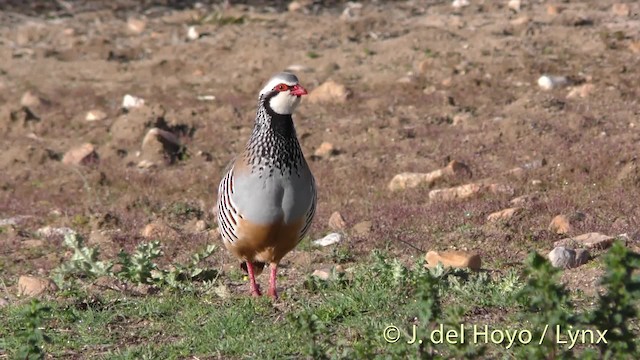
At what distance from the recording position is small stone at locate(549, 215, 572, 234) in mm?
8289

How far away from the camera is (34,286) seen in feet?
24.0

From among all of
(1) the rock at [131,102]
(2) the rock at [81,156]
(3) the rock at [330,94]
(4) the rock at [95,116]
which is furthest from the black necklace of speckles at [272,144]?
(1) the rock at [131,102]

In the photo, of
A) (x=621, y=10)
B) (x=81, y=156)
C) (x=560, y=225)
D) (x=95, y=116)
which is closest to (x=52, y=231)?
(x=81, y=156)

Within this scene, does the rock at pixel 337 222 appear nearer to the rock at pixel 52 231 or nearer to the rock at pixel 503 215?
the rock at pixel 503 215

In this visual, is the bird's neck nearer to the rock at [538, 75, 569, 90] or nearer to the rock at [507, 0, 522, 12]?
the rock at [538, 75, 569, 90]

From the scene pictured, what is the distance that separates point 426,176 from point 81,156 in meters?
3.49

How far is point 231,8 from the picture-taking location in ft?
56.4

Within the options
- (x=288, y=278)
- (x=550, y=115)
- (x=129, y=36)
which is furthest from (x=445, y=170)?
(x=129, y=36)

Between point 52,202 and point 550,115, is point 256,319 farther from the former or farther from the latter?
point 550,115

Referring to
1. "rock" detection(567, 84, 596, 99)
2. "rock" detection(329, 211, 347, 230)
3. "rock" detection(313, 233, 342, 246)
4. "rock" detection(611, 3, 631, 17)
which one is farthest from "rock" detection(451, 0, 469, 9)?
"rock" detection(313, 233, 342, 246)

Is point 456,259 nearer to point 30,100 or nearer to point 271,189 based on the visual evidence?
point 271,189

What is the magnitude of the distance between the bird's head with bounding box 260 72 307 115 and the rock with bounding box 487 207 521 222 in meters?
2.29

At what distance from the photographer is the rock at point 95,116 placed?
1272 centimetres

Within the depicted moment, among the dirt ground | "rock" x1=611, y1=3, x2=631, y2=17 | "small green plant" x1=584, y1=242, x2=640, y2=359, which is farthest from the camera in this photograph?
"rock" x1=611, y1=3, x2=631, y2=17
